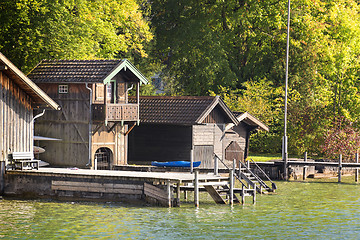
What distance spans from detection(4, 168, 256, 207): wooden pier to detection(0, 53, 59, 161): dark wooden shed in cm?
156

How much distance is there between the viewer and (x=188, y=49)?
73250 millimetres

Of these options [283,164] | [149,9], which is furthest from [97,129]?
[149,9]

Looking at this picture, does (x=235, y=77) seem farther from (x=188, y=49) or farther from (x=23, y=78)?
(x=23, y=78)

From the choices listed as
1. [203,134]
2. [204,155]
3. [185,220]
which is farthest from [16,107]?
[204,155]

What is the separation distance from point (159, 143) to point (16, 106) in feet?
48.9

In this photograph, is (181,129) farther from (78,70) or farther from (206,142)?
(78,70)

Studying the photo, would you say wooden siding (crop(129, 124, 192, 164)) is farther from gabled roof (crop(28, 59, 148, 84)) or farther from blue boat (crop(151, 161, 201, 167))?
gabled roof (crop(28, 59, 148, 84))

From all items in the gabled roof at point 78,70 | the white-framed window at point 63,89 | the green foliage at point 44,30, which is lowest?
the white-framed window at point 63,89

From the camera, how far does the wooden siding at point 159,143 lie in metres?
51.5

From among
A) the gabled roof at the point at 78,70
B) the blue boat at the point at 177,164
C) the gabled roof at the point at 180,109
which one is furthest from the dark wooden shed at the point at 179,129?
the gabled roof at the point at 78,70

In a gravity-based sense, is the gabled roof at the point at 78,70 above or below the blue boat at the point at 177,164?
above

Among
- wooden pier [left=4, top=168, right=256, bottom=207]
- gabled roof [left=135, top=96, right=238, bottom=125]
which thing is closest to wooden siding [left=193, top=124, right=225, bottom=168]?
gabled roof [left=135, top=96, right=238, bottom=125]

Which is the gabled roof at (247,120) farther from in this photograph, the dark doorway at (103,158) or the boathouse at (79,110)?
Result: the boathouse at (79,110)

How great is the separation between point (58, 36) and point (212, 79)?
24037 millimetres
